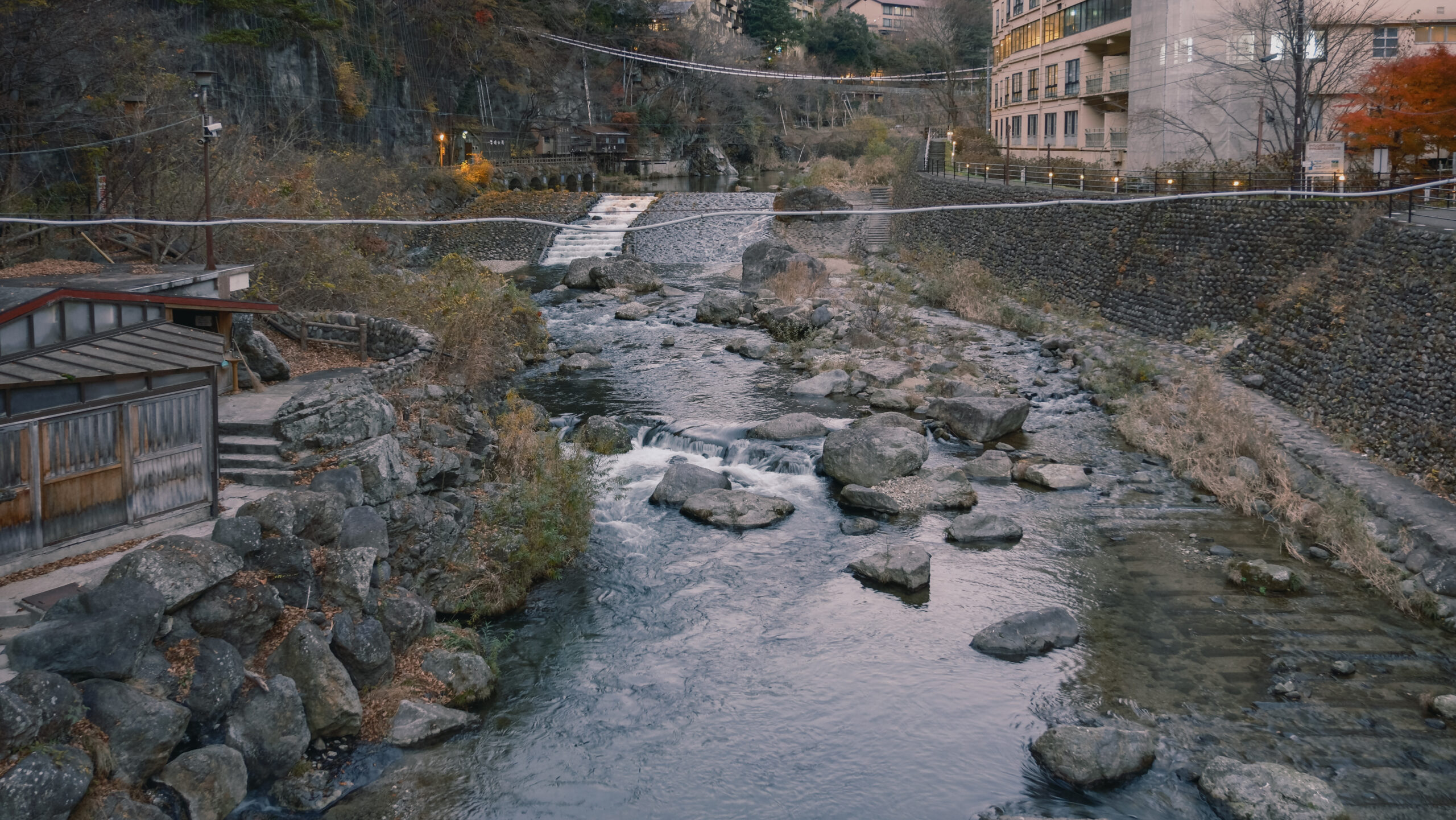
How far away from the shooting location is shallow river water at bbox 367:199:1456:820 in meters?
10.3

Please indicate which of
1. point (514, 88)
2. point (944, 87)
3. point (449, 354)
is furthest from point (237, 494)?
point (944, 87)

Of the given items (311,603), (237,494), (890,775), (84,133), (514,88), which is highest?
(514,88)

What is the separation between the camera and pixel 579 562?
51.0 feet

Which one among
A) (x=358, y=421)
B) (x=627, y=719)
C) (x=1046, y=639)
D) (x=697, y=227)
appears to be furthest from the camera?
(x=697, y=227)

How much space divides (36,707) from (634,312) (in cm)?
2651

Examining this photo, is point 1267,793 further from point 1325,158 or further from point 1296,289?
point 1325,158

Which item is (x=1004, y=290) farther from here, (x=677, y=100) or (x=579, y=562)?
(x=677, y=100)

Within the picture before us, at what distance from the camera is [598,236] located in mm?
47406

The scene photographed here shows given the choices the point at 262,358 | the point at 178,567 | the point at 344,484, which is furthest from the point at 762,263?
the point at 178,567

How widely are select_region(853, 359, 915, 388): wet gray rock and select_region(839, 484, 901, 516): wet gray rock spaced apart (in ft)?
24.0

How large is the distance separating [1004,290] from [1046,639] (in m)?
23.8

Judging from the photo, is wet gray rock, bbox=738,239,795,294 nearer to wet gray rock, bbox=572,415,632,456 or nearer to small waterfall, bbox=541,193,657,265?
small waterfall, bbox=541,193,657,265

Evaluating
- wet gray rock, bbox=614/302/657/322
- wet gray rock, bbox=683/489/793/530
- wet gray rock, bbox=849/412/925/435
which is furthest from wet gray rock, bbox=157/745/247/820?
wet gray rock, bbox=614/302/657/322

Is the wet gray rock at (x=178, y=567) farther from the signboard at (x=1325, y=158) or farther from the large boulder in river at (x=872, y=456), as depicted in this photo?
the signboard at (x=1325, y=158)
